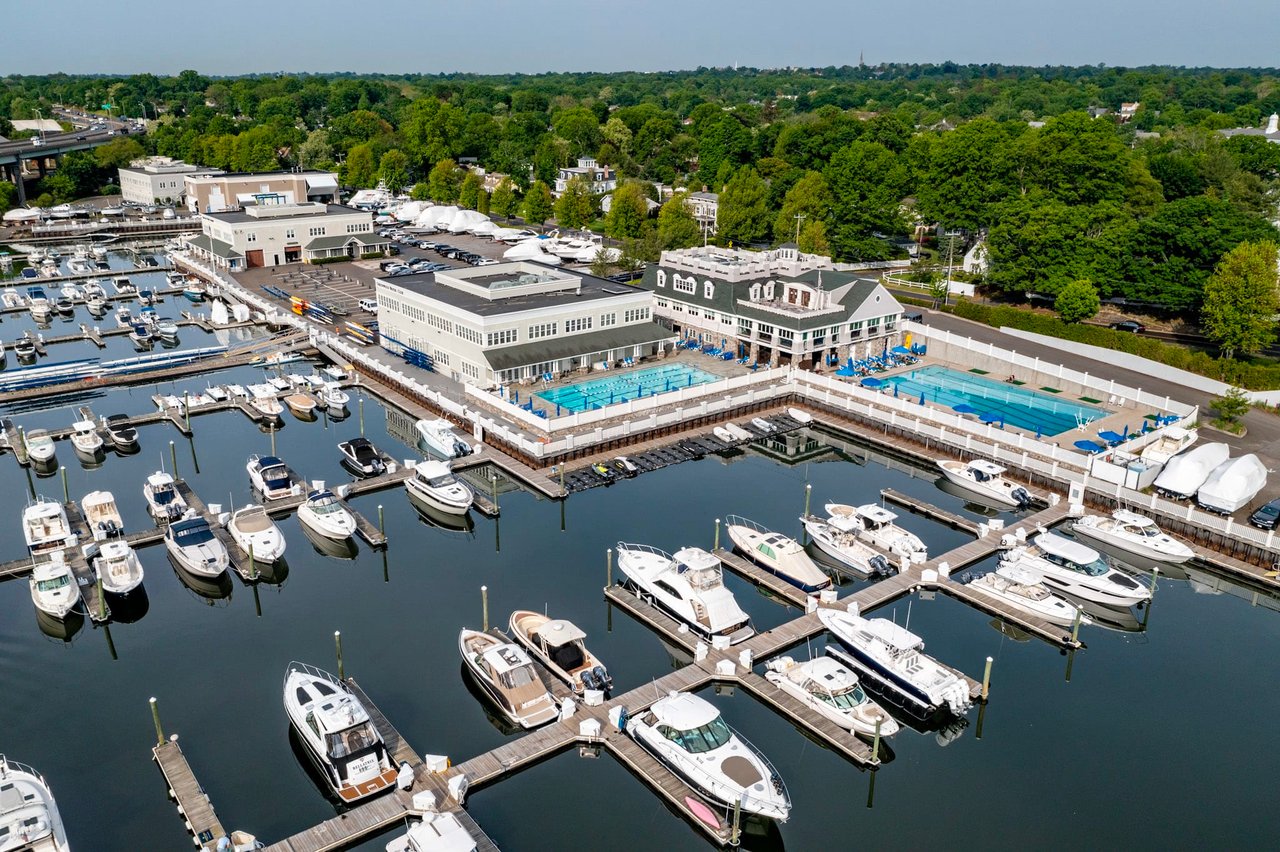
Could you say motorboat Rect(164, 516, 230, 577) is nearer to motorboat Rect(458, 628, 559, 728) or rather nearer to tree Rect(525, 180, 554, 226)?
motorboat Rect(458, 628, 559, 728)

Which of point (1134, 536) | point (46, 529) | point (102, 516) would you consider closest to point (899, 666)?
point (1134, 536)

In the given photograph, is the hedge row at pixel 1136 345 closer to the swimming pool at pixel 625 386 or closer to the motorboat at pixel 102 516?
the swimming pool at pixel 625 386

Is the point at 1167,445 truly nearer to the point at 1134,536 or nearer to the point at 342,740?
the point at 1134,536

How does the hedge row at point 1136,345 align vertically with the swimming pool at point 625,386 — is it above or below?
above

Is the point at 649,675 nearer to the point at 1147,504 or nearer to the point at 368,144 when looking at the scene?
the point at 1147,504

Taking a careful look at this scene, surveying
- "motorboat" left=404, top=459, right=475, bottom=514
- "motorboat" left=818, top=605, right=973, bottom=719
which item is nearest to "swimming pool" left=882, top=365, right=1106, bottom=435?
"motorboat" left=818, top=605, right=973, bottom=719

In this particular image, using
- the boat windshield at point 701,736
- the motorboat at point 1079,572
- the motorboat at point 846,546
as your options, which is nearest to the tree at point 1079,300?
the motorboat at point 1079,572

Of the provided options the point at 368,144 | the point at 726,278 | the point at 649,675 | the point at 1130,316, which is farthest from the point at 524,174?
the point at 649,675
